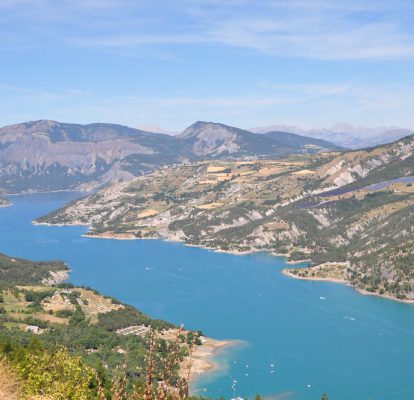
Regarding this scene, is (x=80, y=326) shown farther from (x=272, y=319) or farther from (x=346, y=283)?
(x=346, y=283)

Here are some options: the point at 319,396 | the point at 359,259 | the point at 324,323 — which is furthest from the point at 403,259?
the point at 319,396

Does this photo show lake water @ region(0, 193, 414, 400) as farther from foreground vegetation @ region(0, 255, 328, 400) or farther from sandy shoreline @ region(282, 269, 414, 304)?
foreground vegetation @ region(0, 255, 328, 400)

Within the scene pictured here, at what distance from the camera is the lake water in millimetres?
80000

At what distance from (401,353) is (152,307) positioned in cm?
5226

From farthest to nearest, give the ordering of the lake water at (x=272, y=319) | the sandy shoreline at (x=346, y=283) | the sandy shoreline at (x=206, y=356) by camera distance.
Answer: the sandy shoreline at (x=346, y=283) → the sandy shoreline at (x=206, y=356) → the lake water at (x=272, y=319)

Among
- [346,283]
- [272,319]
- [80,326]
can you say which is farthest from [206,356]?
[346,283]

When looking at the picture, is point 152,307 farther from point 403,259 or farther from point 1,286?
point 403,259

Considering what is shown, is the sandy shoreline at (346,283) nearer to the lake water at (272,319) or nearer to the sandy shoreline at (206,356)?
the lake water at (272,319)

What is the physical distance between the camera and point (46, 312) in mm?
107438

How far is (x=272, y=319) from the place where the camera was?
368ft

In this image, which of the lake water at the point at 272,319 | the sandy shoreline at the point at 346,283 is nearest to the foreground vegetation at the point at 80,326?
the lake water at the point at 272,319

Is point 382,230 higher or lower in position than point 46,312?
higher

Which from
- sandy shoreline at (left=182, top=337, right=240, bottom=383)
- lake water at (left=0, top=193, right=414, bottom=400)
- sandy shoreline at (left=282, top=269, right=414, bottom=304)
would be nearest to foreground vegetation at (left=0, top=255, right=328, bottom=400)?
sandy shoreline at (left=182, top=337, right=240, bottom=383)

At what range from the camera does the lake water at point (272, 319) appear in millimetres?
80000
